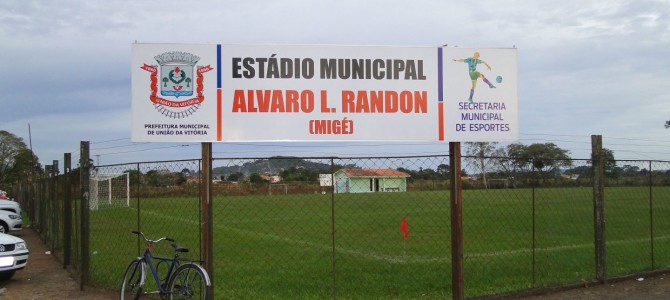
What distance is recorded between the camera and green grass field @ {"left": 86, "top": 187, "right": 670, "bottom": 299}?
9.92 metres

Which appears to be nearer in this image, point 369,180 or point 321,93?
point 321,93

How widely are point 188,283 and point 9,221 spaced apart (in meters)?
15.8

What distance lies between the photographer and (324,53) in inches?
308

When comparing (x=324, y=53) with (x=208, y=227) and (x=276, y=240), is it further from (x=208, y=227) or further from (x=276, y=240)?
(x=276, y=240)

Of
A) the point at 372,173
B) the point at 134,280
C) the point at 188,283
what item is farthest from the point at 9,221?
the point at 372,173

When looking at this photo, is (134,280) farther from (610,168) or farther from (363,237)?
(363,237)

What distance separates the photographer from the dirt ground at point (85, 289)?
28.6ft

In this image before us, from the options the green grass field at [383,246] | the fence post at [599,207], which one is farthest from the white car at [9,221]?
the fence post at [599,207]

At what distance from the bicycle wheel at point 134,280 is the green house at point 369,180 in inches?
111

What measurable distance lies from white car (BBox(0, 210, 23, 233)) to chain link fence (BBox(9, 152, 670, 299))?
2589 mm

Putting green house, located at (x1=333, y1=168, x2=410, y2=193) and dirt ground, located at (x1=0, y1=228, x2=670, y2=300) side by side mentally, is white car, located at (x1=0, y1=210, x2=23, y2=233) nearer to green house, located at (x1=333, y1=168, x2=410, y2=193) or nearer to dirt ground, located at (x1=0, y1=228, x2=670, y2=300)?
dirt ground, located at (x1=0, y1=228, x2=670, y2=300)

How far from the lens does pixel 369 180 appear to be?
338 inches

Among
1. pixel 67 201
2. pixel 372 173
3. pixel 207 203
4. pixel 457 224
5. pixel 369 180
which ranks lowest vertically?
pixel 457 224

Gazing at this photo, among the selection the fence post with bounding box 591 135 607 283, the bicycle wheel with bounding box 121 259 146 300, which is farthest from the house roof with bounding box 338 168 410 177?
the fence post with bounding box 591 135 607 283
